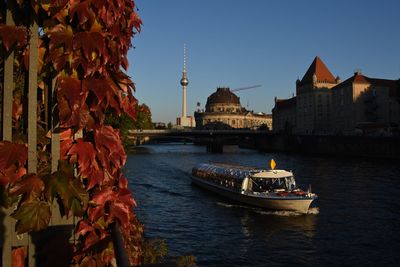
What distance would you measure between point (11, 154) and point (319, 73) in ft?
463

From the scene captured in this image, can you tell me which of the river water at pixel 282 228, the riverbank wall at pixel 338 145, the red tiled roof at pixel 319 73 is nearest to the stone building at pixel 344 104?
the red tiled roof at pixel 319 73

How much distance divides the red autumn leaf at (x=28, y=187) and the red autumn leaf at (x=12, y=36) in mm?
725

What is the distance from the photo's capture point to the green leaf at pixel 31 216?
7.96 ft

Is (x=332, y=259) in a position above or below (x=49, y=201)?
below

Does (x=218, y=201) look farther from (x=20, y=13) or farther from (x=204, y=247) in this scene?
(x=20, y=13)

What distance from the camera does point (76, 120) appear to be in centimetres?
251

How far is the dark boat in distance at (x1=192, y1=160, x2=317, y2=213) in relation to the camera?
2787 centimetres

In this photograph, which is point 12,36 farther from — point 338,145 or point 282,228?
point 338,145

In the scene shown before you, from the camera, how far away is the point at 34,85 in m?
2.56

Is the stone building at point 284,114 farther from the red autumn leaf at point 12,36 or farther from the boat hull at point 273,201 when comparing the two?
the red autumn leaf at point 12,36

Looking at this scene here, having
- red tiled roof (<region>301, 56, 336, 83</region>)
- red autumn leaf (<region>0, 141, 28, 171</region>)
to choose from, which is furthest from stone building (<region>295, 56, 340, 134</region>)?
red autumn leaf (<region>0, 141, 28, 171</region>)

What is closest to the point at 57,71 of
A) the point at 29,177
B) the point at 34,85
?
the point at 34,85

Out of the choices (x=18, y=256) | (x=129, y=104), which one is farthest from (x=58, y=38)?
(x=18, y=256)

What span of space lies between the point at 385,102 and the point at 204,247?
96.4m
